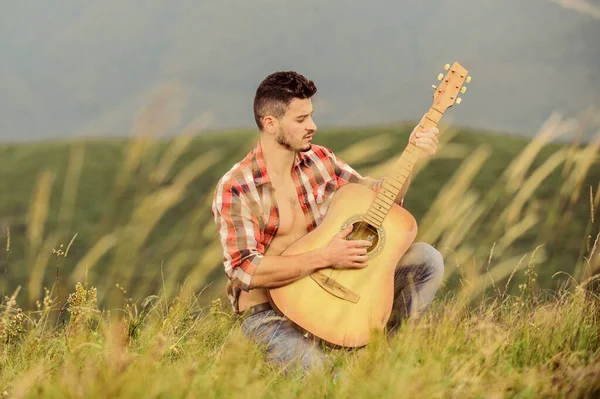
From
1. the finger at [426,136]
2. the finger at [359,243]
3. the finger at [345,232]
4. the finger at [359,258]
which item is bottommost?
the finger at [359,258]

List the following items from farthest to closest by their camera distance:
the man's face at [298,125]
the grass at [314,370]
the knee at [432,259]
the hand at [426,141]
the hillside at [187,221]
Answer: the knee at [432,259] < the man's face at [298,125] < the hand at [426,141] < the hillside at [187,221] < the grass at [314,370]

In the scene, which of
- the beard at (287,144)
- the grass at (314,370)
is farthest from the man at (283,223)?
the grass at (314,370)

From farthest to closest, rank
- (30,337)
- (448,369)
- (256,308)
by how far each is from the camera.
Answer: (256,308) < (30,337) < (448,369)

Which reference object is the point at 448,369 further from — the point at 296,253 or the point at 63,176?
the point at 63,176

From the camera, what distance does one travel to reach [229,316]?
2.85 m

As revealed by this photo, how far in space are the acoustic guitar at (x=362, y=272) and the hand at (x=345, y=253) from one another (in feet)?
0.14

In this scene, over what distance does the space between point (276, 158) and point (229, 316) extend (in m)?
0.62

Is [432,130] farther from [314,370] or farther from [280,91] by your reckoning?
[314,370]

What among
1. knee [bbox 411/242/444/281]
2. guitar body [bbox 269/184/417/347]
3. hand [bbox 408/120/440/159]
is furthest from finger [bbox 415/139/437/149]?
knee [bbox 411/242/444/281]

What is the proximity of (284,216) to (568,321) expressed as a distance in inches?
40.9

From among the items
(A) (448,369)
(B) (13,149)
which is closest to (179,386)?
(A) (448,369)

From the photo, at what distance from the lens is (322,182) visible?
2904mm

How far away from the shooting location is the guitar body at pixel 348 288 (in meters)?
2.55

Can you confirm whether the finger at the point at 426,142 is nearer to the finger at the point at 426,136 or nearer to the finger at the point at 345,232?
the finger at the point at 426,136
